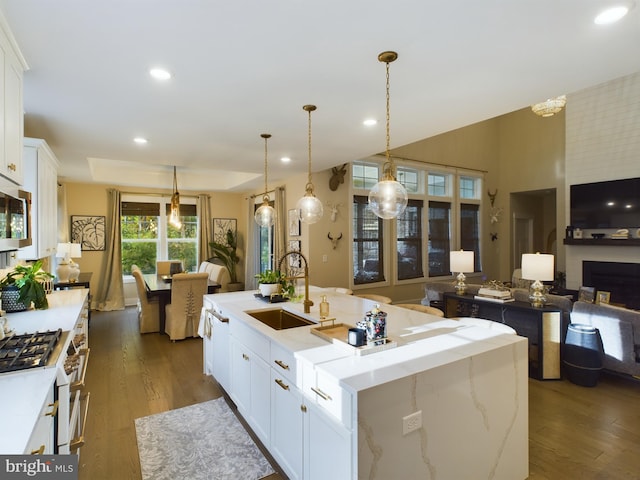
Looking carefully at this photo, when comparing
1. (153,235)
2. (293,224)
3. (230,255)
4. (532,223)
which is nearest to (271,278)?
(293,224)

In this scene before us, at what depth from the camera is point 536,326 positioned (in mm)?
3662

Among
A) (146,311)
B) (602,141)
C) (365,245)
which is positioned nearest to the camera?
(146,311)

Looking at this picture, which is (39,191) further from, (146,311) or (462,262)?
(462,262)

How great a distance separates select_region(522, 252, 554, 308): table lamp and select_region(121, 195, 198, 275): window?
664 centimetres

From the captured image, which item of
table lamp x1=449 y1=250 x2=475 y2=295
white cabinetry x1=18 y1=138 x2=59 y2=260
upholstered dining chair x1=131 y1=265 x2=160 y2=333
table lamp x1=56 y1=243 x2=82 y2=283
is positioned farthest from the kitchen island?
table lamp x1=56 y1=243 x2=82 y2=283

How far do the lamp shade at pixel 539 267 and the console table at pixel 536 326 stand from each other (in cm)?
Answer: 32

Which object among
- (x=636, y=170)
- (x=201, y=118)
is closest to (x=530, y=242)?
(x=636, y=170)

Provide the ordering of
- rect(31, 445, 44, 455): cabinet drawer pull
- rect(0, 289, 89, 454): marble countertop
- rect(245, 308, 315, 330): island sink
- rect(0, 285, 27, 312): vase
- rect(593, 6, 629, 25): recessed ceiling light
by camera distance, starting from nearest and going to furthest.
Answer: rect(0, 289, 89, 454): marble countertop → rect(31, 445, 44, 455): cabinet drawer pull → rect(593, 6, 629, 25): recessed ceiling light → rect(0, 285, 27, 312): vase → rect(245, 308, 315, 330): island sink

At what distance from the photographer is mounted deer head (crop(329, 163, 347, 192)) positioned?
5840 millimetres

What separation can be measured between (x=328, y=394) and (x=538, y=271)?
117 inches

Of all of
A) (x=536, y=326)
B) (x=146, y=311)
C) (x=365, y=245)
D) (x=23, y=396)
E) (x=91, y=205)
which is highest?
(x=91, y=205)

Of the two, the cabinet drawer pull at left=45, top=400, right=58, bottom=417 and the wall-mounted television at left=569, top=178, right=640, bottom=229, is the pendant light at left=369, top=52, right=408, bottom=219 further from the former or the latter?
the wall-mounted television at left=569, top=178, right=640, bottom=229

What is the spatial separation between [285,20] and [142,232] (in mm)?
6767

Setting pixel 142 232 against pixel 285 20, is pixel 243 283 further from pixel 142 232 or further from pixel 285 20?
pixel 285 20
